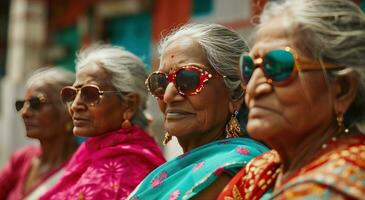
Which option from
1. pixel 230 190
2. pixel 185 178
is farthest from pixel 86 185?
pixel 230 190

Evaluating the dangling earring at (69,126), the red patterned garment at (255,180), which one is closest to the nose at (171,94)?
the red patterned garment at (255,180)

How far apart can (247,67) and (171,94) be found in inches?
29.4

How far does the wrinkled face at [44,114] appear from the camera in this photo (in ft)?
16.3

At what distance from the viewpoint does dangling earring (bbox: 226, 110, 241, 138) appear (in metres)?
3.19

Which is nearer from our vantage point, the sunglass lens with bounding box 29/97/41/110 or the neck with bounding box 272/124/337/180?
the neck with bounding box 272/124/337/180

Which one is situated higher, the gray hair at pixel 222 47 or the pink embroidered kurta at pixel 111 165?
the gray hair at pixel 222 47

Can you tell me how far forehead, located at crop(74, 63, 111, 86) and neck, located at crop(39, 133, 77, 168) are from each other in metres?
1.34

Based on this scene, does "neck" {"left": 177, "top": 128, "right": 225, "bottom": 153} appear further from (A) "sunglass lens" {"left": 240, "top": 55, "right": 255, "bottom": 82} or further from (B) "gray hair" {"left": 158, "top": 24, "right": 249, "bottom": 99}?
(A) "sunglass lens" {"left": 240, "top": 55, "right": 255, "bottom": 82}

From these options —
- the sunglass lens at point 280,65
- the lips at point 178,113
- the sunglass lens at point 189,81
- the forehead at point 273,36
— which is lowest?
the lips at point 178,113

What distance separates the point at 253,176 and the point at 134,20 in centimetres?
905

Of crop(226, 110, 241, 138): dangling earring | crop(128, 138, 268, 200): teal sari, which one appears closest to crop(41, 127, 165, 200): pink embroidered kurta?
crop(128, 138, 268, 200): teal sari

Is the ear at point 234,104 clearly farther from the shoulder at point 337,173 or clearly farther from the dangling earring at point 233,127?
the shoulder at point 337,173

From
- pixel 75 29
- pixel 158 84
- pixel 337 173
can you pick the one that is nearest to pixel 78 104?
pixel 158 84

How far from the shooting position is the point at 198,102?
310cm
